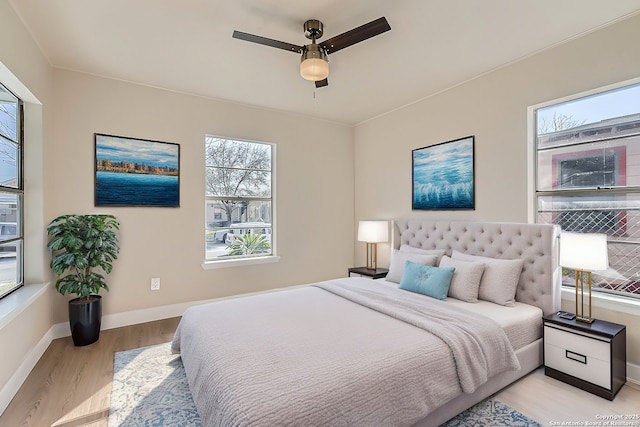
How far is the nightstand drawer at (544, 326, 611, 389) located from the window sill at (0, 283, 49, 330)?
373 cm

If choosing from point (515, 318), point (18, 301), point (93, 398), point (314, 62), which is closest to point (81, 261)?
point (18, 301)

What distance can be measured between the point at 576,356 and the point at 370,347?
1.65 m

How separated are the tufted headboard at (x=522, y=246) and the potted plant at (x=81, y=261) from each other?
341cm

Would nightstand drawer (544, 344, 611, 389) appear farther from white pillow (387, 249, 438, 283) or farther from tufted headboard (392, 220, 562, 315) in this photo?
white pillow (387, 249, 438, 283)

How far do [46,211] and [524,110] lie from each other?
4.51 meters

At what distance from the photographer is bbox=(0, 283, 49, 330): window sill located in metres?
2.01

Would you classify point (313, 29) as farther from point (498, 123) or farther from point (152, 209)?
point (152, 209)

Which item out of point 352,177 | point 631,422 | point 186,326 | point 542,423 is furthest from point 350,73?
point 631,422

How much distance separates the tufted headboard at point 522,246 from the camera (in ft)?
8.39

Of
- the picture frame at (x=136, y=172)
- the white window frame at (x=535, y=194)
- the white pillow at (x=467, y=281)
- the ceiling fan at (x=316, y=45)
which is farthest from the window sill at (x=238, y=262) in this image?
the white window frame at (x=535, y=194)

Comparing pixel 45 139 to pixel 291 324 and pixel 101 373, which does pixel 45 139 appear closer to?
pixel 101 373

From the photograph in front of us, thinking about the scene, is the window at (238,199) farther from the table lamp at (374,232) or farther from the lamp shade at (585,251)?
the lamp shade at (585,251)

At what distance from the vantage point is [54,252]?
2980 millimetres

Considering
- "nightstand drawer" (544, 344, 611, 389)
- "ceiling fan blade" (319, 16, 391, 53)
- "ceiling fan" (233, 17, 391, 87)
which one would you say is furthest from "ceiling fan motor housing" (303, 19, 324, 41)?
"nightstand drawer" (544, 344, 611, 389)
